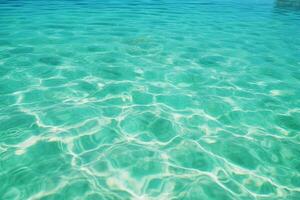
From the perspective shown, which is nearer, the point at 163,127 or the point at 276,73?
the point at 163,127

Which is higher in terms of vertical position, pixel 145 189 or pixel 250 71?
pixel 145 189

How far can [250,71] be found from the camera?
7.44 m

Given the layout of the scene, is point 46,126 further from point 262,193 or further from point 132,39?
point 132,39

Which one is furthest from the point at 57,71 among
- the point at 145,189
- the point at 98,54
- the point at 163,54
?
the point at 145,189

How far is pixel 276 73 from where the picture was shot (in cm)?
744

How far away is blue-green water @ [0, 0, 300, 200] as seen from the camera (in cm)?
371

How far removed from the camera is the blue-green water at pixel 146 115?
371cm

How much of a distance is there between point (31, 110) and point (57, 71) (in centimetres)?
199

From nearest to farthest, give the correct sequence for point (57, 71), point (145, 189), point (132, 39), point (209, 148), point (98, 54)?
point (145, 189) < point (209, 148) < point (57, 71) < point (98, 54) < point (132, 39)

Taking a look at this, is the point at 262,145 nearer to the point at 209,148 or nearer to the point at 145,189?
the point at 209,148

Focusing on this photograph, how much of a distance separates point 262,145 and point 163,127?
1.79 metres

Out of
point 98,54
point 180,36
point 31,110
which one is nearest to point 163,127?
point 31,110

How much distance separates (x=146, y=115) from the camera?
A: 204 inches

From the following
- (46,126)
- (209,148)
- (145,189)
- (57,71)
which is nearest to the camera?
(145,189)
